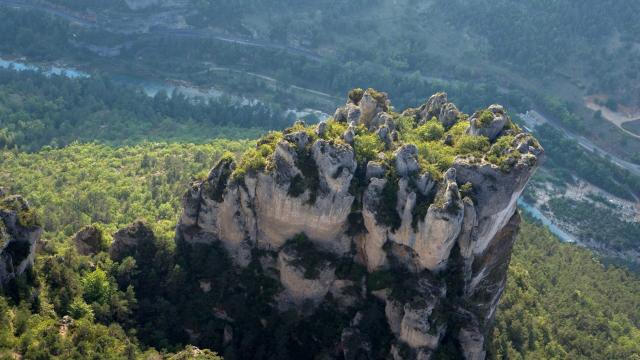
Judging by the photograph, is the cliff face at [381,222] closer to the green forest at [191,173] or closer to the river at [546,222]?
the green forest at [191,173]

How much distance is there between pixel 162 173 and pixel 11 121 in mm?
43679

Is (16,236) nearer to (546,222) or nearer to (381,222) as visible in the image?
(381,222)

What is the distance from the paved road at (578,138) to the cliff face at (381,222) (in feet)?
361

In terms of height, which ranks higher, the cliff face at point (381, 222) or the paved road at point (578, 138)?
the cliff face at point (381, 222)

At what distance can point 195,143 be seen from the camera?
13675cm

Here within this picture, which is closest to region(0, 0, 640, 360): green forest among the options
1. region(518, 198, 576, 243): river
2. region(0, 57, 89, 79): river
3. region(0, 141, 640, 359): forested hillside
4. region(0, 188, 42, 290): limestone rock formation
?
region(0, 141, 640, 359): forested hillside

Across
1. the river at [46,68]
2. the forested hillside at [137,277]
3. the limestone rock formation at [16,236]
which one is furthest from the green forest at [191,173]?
the river at [46,68]

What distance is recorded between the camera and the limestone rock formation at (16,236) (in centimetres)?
6200

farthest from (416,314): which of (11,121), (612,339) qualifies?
(11,121)

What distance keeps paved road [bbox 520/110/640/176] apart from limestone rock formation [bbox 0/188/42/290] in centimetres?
14037

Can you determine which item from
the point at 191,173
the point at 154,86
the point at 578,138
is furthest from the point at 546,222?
the point at 154,86

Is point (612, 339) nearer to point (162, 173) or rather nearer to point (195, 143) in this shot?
point (162, 173)

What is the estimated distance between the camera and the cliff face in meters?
65.5

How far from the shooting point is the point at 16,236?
6412cm
